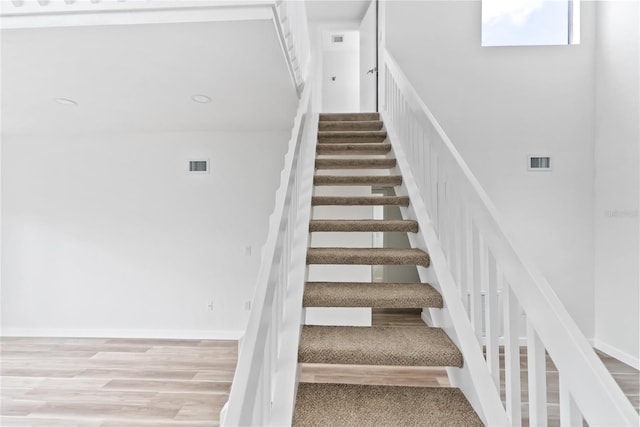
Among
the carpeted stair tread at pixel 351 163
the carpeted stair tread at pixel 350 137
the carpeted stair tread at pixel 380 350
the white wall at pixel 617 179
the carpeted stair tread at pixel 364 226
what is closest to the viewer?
the carpeted stair tread at pixel 380 350

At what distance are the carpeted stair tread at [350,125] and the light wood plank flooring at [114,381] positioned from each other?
8.81 feet

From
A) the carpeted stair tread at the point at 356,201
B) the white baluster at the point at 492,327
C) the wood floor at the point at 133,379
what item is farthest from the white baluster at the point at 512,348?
the wood floor at the point at 133,379

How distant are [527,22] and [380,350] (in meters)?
4.31

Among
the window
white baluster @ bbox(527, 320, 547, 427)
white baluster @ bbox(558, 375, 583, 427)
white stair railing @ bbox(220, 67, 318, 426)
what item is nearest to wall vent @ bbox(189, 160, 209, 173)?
white stair railing @ bbox(220, 67, 318, 426)

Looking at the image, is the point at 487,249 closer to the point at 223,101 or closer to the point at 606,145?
the point at 223,101

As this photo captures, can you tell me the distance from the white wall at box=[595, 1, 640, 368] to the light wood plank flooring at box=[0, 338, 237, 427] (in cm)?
380

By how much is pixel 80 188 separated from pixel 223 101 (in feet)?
7.90

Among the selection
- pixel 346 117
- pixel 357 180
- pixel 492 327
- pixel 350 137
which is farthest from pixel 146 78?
pixel 492 327

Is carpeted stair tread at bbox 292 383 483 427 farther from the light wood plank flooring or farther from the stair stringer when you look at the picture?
the light wood plank flooring

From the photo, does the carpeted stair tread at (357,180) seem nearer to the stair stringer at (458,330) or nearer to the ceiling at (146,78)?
the stair stringer at (458,330)

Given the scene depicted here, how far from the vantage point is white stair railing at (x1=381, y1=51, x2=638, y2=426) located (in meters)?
0.93

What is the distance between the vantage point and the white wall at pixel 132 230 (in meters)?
4.59

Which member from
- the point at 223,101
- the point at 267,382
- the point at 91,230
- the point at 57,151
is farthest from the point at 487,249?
the point at 57,151

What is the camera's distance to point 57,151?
470cm
